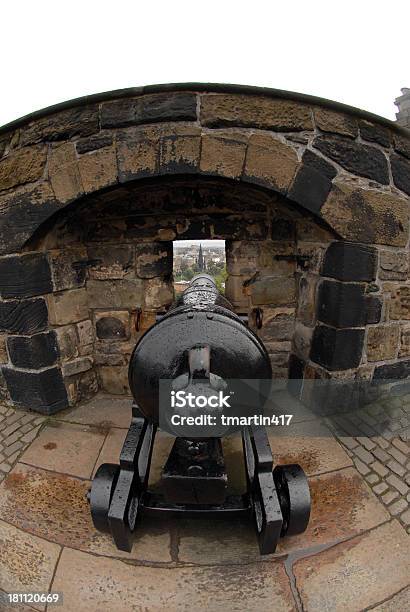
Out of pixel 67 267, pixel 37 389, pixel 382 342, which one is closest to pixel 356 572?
pixel 382 342

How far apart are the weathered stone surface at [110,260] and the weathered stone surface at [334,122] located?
77.1 inches

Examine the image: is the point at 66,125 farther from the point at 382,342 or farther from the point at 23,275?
the point at 382,342

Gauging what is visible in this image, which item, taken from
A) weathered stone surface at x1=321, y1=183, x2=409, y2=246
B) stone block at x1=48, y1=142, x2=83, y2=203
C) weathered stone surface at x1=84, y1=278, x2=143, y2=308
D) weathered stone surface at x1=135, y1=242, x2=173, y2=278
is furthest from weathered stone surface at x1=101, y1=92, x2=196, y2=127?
weathered stone surface at x1=84, y1=278, x2=143, y2=308

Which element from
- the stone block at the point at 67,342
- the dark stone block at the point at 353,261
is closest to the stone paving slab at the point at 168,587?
the stone block at the point at 67,342

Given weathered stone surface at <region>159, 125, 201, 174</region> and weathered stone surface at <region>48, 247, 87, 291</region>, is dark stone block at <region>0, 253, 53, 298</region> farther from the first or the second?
weathered stone surface at <region>159, 125, 201, 174</region>

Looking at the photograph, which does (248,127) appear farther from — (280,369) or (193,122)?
(280,369)

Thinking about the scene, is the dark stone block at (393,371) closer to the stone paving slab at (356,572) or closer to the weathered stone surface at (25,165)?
the stone paving slab at (356,572)

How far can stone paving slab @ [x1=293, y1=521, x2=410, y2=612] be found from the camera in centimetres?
157

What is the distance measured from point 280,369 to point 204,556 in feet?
6.95

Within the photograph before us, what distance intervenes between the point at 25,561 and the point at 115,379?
186 cm

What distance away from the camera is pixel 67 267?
9.98 feet

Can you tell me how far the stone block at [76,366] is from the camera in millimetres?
3121

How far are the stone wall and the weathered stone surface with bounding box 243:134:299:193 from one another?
1 cm

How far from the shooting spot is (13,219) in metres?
2.60
